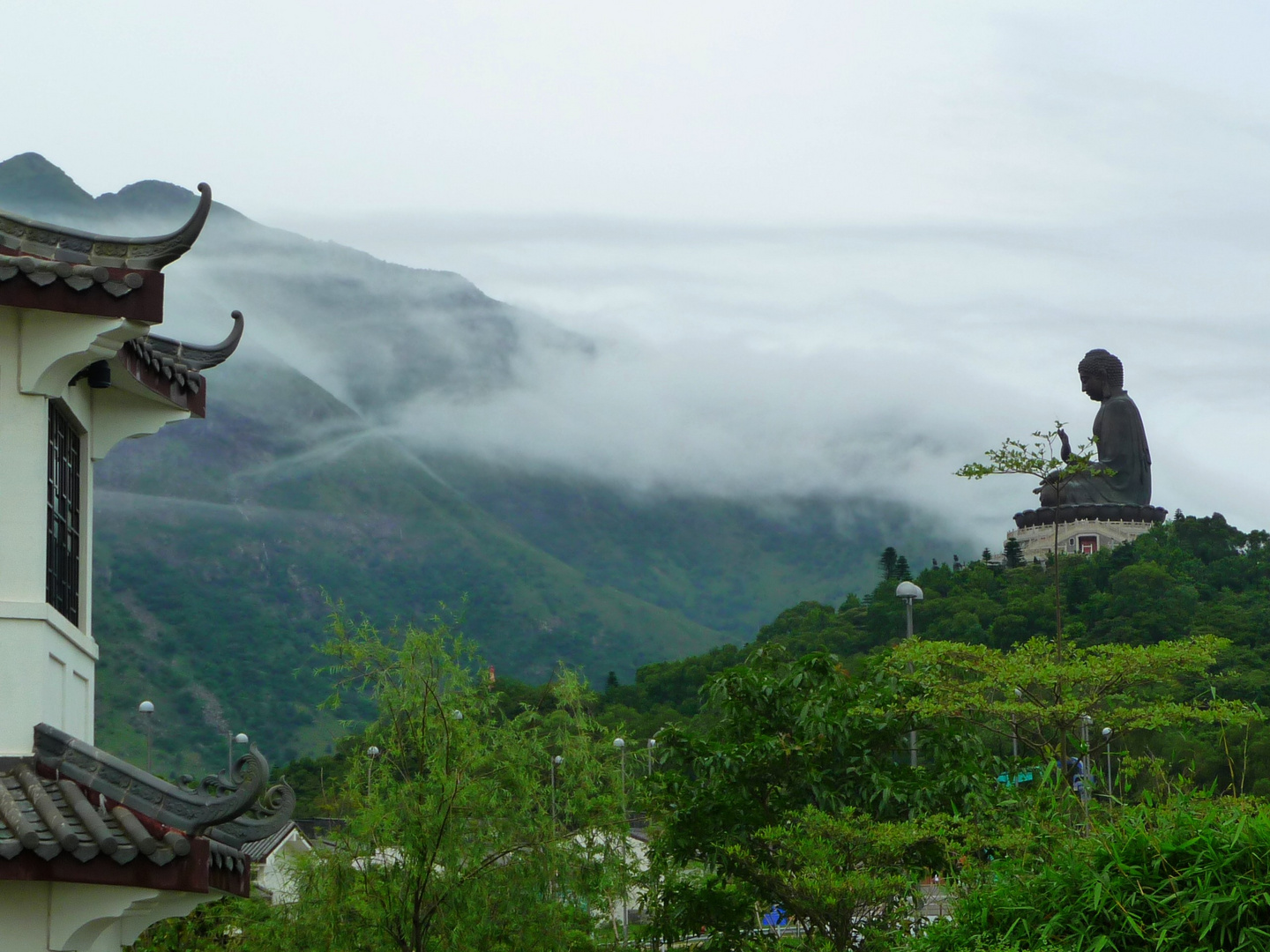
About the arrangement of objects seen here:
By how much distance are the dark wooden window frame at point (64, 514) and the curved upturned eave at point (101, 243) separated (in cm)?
93

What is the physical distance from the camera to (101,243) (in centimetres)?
866

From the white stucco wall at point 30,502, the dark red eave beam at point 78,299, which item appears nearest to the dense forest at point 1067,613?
the white stucco wall at point 30,502

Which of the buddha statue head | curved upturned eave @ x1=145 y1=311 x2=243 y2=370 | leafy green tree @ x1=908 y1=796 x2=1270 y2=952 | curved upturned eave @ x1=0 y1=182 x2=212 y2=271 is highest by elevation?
the buddha statue head

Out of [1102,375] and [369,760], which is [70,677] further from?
[1102,375]

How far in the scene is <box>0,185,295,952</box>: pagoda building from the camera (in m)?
7.84

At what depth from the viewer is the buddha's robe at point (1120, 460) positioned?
112m

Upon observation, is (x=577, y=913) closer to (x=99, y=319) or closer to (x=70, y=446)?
(x=70, y=446)

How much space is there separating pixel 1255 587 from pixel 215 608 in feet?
311

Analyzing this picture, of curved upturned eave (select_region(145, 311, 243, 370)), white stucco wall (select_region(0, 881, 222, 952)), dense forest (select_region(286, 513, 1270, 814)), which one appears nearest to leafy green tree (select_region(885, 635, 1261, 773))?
curved upturned eave (select_region(145, 311, 243, 370))

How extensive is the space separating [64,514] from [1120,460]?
4312 inches

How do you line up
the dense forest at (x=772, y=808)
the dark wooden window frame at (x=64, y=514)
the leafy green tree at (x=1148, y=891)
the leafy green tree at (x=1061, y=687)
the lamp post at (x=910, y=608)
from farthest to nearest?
the lamp post at (x=910, y=608), the leafy green tree at (x=1061, y=687), the dense forest at (x=772, y=808), the dark wooden window frame at (x=64, y=514), the leafy green tree at (x=1148, y=891)

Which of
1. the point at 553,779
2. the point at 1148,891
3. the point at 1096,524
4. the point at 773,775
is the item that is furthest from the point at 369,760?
the point at 1096,524

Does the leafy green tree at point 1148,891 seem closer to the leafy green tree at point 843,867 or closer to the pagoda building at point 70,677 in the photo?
the pagoda building at point 70,677

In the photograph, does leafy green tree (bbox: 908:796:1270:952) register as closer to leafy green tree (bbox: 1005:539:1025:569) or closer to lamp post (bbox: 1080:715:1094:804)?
lamp post (bbox: 1080:715:1094:804)
